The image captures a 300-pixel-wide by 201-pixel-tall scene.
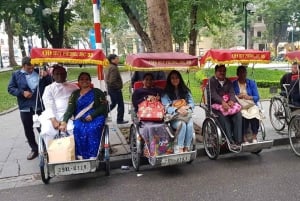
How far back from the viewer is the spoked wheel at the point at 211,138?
19.7 ft

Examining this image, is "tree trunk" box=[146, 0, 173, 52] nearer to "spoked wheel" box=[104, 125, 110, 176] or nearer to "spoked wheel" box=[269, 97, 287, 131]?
"spoked wheel" box=[269, 97, 287, 131]

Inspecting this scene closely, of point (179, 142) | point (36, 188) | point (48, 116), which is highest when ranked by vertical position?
point (48, 116)

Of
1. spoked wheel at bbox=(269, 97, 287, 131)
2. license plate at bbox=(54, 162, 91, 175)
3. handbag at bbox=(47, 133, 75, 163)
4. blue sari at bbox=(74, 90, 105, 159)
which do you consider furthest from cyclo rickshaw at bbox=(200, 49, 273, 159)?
handbag at bbox=(47, 133, 75, 163)

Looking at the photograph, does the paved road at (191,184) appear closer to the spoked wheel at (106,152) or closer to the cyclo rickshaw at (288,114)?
the spoked wheel at (106,152)

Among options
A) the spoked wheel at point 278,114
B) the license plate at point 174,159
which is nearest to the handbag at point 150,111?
the license plate at point 174,159

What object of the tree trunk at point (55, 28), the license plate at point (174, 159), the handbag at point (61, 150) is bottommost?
the license plate at point (174, 159)

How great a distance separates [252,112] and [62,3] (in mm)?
23111

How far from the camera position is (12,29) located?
39781 mm

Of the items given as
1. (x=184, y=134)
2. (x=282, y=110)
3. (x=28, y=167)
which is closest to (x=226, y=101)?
(x=184, y=134)

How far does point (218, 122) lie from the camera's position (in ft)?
20.1

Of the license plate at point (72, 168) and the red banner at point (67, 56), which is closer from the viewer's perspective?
the license plate at point (72, 168)

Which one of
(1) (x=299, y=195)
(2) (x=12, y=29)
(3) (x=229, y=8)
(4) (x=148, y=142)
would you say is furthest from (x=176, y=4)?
(2) (x=12, y=29)

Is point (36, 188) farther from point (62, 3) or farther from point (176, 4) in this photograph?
point (62, 3)

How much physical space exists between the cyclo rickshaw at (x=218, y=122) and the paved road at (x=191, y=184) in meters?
0.25
